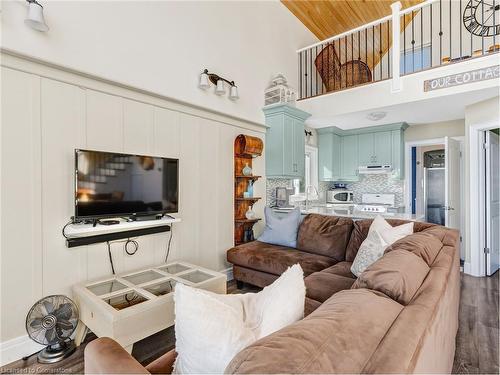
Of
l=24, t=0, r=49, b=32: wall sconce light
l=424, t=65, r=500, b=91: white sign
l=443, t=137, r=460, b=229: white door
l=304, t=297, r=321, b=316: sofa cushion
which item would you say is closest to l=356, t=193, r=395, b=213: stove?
l=443, t=137, r=460, b=229: white door

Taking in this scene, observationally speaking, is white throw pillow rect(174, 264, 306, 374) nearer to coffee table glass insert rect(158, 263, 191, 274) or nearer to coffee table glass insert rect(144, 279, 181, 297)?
coffee table glass insert rect(144, 279, 181, 297)

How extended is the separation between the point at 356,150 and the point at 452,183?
1826 millimetres

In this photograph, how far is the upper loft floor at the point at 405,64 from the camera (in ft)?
10.4

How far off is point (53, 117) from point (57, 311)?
4.88 ft

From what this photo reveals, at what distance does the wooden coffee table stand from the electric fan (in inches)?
3.1

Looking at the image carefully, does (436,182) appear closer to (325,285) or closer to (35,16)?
(325,285)

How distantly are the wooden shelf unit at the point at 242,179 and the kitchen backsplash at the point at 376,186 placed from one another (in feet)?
7.54

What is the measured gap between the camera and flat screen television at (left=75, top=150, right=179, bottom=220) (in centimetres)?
215

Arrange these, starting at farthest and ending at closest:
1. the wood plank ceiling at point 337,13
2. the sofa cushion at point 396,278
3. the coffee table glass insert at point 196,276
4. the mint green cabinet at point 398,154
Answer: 1. the mint green cabinet at point 398,154
2. the wood plank ceiling at point 337,13
3. the coffee table glass insert at point 196,276
4. the sofa cushion at point 396,278

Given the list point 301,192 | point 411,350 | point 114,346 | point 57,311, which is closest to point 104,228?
point 57,311

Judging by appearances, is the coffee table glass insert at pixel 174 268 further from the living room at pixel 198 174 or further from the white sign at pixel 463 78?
the white sign at pixel 463 78

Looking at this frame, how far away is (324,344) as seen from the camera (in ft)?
2.06

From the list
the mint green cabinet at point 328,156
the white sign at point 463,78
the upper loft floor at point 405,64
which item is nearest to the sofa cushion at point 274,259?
the upper loft floor at point 405,64

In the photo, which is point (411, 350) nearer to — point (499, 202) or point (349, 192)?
point (499, 202)
